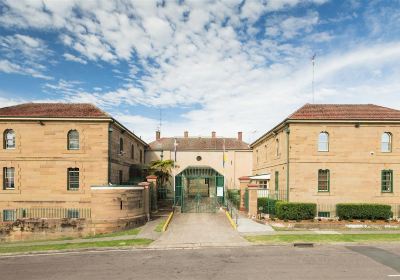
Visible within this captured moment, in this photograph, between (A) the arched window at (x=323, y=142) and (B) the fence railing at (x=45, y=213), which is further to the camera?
(A) the arched window at (x=323, y=142)

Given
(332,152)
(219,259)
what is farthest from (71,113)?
(332,152)

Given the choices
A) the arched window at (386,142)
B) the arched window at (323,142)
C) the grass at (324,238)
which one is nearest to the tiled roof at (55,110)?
the grass at (324,238)

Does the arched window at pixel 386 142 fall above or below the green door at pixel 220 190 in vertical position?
above

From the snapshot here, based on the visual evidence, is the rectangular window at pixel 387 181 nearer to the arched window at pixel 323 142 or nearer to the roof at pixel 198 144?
the arched window at pixel 323 142

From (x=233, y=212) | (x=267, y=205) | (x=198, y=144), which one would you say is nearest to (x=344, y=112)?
(x=267, y=205)

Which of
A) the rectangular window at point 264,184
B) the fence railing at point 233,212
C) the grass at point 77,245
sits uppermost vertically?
the rectangular window at point 264,184

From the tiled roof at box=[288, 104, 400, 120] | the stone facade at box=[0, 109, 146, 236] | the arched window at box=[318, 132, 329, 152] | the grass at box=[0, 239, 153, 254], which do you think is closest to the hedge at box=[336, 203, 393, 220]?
the arched window at box=[318, 132, 329, 152]

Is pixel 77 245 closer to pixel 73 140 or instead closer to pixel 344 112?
pixel 73 140

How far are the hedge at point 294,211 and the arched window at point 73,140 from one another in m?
16.7

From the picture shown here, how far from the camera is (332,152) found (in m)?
23.1

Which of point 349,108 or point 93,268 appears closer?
point 93,268

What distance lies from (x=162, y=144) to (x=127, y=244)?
28.6m

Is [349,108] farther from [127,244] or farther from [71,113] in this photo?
[71,113]

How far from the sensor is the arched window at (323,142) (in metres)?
23.4
